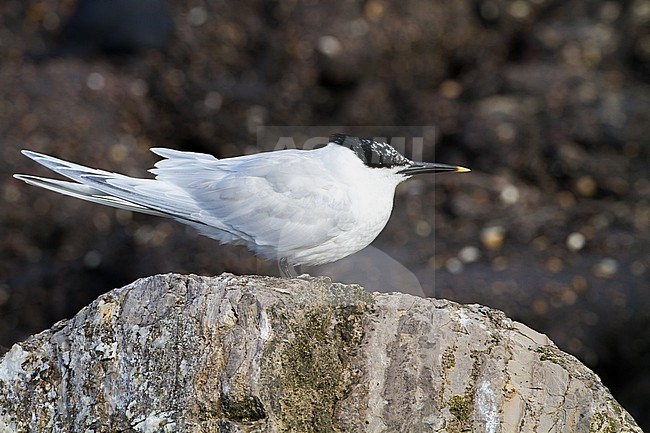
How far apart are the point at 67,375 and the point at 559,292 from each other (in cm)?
362

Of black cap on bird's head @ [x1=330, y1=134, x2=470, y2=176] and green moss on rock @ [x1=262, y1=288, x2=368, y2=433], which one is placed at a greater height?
black cap on bird's head @ [x1=330, y1=134, x2=470, y2=176]

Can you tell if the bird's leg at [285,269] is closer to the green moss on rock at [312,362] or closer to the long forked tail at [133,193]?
the long forked tail at [133,193]

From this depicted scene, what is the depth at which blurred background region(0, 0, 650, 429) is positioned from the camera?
19.9ft

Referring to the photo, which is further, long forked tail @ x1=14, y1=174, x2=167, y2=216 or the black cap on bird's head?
the black cap on bird's head

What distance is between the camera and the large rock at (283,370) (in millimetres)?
2996

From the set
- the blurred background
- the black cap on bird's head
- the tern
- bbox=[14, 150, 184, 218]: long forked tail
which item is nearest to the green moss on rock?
the tern

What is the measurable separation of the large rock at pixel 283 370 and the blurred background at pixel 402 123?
2718 mm

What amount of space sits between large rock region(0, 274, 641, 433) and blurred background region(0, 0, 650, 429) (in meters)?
2.72

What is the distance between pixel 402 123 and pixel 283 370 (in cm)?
464

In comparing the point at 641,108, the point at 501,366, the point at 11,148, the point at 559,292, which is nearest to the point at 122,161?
the point at 11,148

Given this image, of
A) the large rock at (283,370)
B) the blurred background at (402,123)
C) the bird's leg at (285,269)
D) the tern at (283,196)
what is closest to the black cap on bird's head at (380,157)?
the tern at (283,196)

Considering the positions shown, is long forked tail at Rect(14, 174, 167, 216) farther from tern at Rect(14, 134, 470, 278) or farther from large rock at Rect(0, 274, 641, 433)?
large rock at Rect(0, 274, 641, 433)

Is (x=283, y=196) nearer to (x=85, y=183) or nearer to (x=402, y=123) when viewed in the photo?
(x=85, y=183)

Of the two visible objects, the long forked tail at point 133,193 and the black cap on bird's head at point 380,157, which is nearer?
the long forked tail at point 133,193
